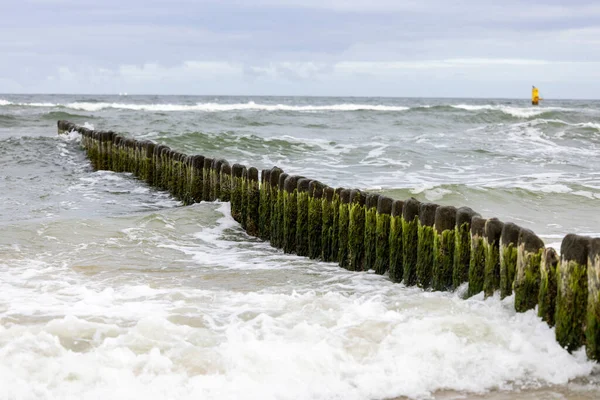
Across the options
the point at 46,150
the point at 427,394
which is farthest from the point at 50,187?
the point at 427,394

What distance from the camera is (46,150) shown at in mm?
21391

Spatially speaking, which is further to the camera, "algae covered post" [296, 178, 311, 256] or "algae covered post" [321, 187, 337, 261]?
"algae covered post" [296, 178, 311, 256]

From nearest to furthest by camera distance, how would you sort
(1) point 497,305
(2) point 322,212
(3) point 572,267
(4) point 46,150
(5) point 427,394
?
(5) point 427,394, (3) point 572,267, (1) point 497,305, (2) point 322,212, (4) point 46,150

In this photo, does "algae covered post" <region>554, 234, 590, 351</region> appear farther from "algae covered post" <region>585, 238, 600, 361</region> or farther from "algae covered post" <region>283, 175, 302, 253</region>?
"algae covered post" <region>283, 175, 302, 253</region>

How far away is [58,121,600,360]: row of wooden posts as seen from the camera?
16.3 feet

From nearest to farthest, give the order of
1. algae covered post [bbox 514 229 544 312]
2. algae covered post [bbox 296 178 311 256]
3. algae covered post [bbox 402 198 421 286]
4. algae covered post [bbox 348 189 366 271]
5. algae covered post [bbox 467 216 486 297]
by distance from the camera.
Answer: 1. algae covered post [bbox 514 229 544 312]
2. algae covered post [bbox 467 216 486 297]
3. algae covered post [bbox 402 198 421 286]
4. algae covered post [bbox 348 189 366 271]
5. algae covered post [bbox 296 178 311 256]

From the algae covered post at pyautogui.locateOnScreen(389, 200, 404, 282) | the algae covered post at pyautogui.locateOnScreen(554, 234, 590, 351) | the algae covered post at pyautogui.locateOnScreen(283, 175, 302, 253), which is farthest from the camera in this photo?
the algae covered post at pyautogui.locateOnScreen(283, 175, 302, 253)

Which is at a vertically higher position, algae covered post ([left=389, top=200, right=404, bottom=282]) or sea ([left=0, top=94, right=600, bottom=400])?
algae covered post ([left=389, top=200, right=404, bottom=282])

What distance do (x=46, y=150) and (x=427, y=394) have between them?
62.1 feet

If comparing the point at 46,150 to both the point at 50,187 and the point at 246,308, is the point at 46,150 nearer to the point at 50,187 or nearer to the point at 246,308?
the point at 50,187

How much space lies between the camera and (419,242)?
6738 millimetres

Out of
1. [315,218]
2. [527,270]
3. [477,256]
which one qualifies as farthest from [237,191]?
[527,270]

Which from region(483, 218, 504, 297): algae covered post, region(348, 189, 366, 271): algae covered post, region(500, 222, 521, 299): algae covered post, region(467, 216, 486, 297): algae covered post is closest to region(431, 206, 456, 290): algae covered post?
region(467, 216, 486, 297): algae covered post

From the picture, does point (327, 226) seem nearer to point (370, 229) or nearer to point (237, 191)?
point (370, 229)
